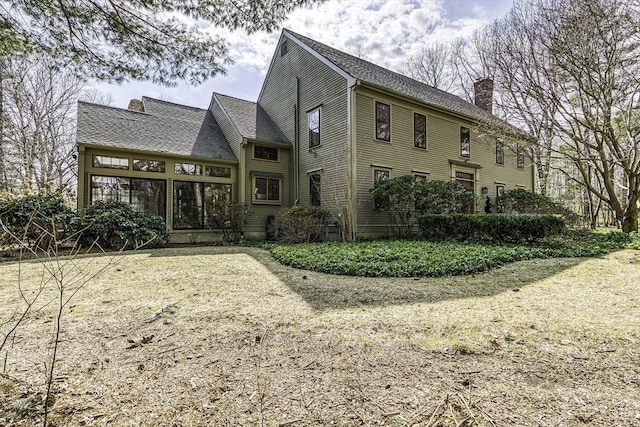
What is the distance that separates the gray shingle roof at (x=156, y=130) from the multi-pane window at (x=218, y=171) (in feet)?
1.42

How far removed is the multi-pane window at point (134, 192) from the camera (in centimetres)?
994

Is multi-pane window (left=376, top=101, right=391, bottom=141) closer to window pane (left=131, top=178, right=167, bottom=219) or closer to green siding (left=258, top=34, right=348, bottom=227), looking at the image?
green siding (left=258, top=34, right=348, bottom=227)

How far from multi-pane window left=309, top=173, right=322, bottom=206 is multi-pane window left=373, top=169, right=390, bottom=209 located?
6.51ft

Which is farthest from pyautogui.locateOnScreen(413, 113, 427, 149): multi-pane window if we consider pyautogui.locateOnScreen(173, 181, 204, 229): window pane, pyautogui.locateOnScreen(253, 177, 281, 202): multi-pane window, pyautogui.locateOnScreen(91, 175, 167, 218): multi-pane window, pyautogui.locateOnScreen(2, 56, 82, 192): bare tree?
pyautogui.locateOnScreen(2, 56, 82, 192): bare tree

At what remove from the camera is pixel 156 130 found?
1177 cm

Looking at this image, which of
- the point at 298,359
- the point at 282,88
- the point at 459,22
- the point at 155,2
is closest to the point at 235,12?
the point at 155,2

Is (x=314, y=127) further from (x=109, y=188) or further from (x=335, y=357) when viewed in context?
(x=335, y=357)

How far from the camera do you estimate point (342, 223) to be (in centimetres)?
984

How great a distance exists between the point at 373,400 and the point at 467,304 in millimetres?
2229

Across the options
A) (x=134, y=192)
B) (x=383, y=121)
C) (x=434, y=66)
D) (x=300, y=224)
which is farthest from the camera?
(x=434, y=66)

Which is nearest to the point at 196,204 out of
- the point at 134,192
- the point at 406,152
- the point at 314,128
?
the point at 134,192

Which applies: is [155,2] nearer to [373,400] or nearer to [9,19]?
[9,19]

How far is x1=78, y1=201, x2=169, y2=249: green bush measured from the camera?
8359mm

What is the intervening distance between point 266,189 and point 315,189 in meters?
1.98
